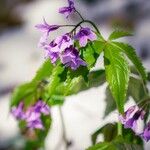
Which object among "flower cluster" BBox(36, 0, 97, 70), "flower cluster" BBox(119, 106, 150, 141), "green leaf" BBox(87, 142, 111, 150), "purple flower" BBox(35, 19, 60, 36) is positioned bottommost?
"green leaf" BBox(87, 142, 111, 150)

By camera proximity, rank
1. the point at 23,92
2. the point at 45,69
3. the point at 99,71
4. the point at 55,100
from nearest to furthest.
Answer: the point at 45,69 < the point at 99,71 < the point at 55,100 < the point at 23,92

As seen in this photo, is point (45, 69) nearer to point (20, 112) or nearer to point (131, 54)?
point (131, 54)

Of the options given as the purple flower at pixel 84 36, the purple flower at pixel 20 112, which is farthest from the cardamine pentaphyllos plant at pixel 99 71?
the purple flower at pixel 20 112

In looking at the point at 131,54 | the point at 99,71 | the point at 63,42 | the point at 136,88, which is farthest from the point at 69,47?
the point at 136,88

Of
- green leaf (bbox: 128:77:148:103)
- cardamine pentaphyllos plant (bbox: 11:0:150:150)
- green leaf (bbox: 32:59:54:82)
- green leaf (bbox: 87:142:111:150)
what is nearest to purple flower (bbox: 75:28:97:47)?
cardamine pentaphyllos plant (bbox: 11:0:150:150)

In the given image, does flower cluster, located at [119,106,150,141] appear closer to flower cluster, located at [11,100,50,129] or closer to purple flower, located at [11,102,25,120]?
flower cluster, located at [11,100,50,129]

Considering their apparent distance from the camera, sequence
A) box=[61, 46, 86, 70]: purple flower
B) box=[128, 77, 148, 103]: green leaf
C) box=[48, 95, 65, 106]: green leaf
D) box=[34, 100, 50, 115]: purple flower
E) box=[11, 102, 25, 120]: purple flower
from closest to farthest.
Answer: box=[61, 46, 86, 70]: purple flower < box=[128, 77, 148, 103]: green leaf < box=[34, 100, 50, 115]: purple flower < box=[48, 95, 65, 106]: green leaf < box=[11, 102, 25, 120]: purple flower
